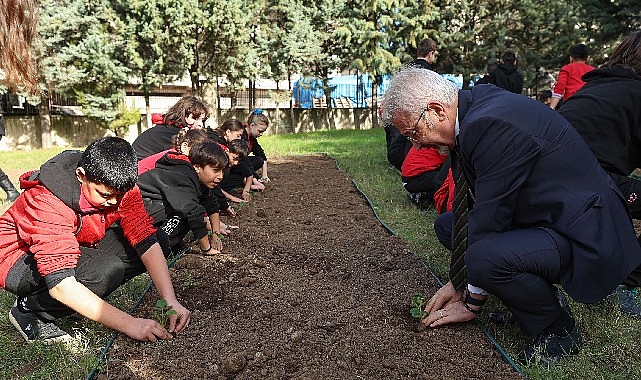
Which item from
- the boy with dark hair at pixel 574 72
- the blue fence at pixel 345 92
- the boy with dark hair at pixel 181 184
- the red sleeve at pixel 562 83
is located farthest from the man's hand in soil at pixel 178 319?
the blue fence at pixel 345 92

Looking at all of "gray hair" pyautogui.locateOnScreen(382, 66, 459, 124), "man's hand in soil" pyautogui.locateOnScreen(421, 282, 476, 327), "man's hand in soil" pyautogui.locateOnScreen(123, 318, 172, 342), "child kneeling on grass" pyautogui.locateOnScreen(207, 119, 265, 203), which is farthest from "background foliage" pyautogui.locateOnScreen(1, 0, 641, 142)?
"man's hand in soil" pyautogui.locateOnScreen(123, 318, 172, 342)

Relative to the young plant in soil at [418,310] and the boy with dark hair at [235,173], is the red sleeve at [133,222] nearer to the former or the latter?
the young plant in soil at [418,310]

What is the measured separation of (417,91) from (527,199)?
0.65 m

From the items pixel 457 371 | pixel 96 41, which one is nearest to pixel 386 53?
pixel 96 41

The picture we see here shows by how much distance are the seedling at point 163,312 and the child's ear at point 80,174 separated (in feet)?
2.32

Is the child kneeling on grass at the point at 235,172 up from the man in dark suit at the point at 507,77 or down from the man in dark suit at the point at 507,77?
down

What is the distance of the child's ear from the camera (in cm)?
240

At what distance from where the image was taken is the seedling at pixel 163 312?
8.87 feet

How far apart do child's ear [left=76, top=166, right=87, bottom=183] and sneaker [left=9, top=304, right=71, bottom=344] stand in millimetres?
804

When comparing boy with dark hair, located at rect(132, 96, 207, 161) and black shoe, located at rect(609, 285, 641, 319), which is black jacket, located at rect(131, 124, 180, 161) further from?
black shoe, located at rect(609, 285, 641, 319)

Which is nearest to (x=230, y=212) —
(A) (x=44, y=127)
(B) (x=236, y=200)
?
(B) (x=236, y=200)

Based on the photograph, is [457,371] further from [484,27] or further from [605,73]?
[484,27]

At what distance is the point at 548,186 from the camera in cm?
228

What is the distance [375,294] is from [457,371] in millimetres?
920
